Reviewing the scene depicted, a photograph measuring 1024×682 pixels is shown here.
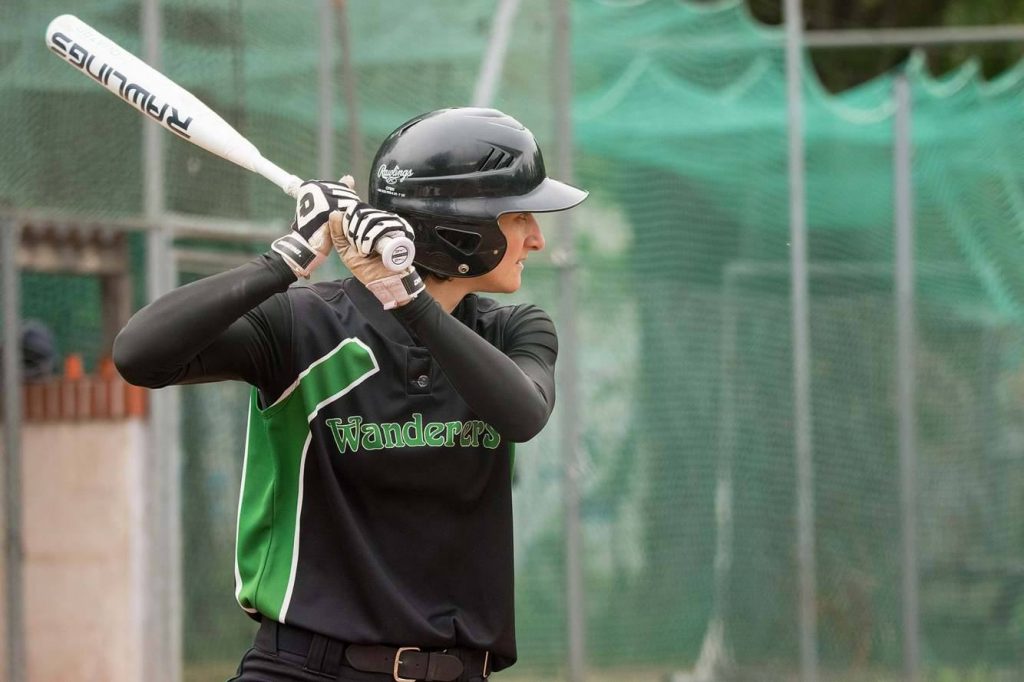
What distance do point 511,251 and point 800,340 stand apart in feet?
18.2

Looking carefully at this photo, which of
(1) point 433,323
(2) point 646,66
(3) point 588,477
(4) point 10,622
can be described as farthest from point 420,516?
(2) point 646,66

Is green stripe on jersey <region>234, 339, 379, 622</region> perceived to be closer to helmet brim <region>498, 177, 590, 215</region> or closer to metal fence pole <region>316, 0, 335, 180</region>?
helmet brim <region>498, 177, 590, 215</region>

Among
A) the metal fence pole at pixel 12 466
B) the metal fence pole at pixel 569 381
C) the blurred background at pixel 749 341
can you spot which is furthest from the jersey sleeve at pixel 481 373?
the metal fence pole at pixel 569 381

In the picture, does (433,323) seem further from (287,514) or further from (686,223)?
(686,223)

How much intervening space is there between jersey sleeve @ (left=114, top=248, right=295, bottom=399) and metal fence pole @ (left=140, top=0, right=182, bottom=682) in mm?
3242

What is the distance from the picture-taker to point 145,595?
665 centimetres

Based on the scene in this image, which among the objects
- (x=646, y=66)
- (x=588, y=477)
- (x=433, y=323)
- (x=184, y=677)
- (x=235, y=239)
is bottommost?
(x=184, y=677)

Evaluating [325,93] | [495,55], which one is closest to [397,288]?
[325,93]

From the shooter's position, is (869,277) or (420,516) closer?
(420,516)

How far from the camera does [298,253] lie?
3.23 meters

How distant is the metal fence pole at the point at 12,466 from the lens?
595 cm

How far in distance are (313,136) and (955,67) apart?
8.24 metres

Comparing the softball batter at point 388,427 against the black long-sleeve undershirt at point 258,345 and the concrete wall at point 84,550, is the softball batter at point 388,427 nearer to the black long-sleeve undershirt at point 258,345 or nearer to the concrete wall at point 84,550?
the black long-sleeve undershirt at point 258,345

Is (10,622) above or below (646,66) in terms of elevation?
below
